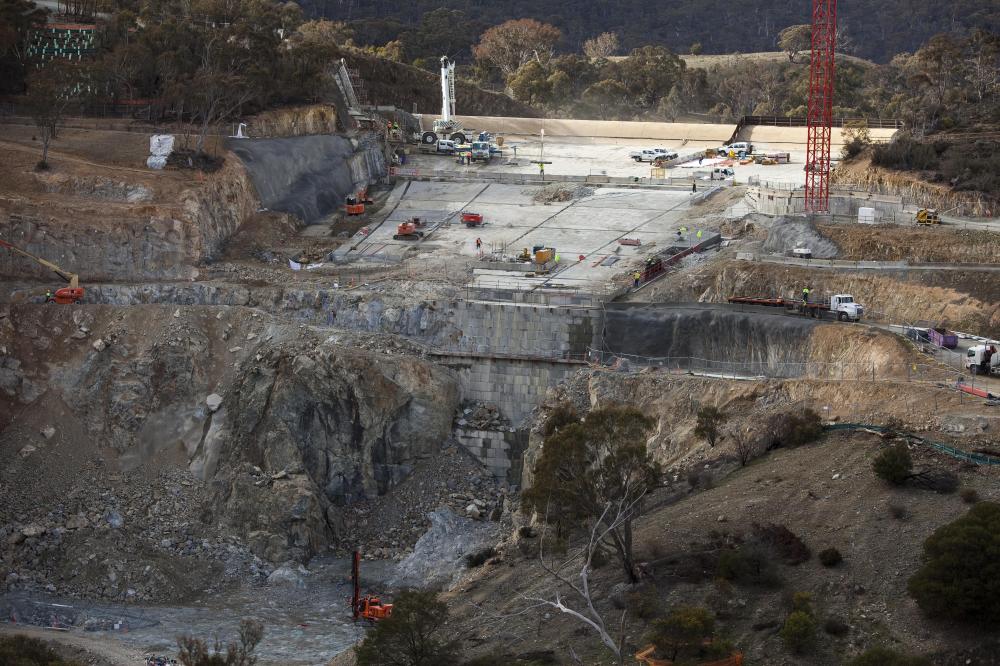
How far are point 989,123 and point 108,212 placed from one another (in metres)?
45.7

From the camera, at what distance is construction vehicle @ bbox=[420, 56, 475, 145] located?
91.4 meters

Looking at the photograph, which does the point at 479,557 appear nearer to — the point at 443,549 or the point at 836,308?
the point at 443,549

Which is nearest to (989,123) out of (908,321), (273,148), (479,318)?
(908,321)

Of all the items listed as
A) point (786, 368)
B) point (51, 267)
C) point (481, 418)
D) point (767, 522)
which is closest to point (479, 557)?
point (481, 418)

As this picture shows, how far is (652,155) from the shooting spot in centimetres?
8731

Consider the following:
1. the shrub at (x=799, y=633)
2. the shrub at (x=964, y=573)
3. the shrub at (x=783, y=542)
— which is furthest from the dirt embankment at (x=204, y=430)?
the shrub at (x=964, y=573)

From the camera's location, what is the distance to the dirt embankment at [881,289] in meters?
55.9

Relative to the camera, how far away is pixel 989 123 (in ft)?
253

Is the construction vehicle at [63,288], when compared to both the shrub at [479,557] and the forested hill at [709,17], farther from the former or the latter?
the forested hill at [709,17]

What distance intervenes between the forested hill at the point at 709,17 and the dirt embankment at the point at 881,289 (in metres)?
102

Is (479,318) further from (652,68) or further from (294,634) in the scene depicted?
(652,68)

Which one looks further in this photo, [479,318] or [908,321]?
[479,318]

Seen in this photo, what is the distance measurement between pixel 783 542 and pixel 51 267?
38229 millimetres

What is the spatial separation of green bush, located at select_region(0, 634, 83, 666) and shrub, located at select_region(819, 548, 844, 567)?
20559mm
